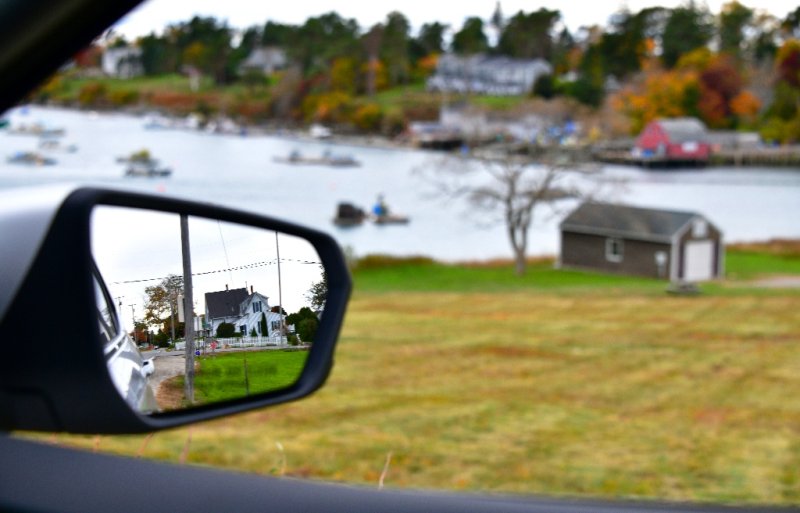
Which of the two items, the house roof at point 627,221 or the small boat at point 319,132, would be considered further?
the house roof at point 627,221

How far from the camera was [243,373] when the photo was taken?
2.73ft

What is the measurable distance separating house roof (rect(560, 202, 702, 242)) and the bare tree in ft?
1.70

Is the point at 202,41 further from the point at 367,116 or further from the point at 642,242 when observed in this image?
the point at 642,242

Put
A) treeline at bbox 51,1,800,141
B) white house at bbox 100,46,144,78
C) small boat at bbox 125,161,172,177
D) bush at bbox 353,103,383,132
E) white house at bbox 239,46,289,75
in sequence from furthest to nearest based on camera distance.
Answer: bush at bbox 353,103,383,132 < treeline at bbox 51,1,800,141 < white house at bbox 239,46,289,75 < small boat at bbox 125,161,172,177 < white house at bbox 100,46,144,78

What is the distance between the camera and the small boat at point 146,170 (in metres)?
5.41

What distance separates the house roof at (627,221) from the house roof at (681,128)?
19.9ft

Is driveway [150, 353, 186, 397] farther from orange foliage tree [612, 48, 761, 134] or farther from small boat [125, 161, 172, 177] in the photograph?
orange foliage tree [612, 48, 761, 134]

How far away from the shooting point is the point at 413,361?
536 centimetres

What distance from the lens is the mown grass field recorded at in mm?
2730

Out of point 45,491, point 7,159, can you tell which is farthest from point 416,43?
point 45,491

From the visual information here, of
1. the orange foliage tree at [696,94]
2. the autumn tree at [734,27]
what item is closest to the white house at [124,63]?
the orange foliage tree at [696,94]

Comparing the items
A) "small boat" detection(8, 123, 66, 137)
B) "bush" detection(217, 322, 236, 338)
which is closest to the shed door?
"small boat" detection(8, 123, 66, 137)

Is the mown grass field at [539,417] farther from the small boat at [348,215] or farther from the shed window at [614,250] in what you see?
the shed window at [614,250]

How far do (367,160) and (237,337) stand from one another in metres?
10.9
